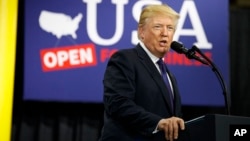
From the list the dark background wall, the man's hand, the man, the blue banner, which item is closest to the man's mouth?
the man

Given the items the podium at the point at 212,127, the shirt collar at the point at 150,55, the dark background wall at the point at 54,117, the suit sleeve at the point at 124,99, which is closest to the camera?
the podium at the point at 212,127

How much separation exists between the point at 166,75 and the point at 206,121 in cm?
48

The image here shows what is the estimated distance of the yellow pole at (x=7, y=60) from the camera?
105 inches

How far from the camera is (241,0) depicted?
326cm

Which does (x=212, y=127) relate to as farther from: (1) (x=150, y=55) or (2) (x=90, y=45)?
(2) (x=90, y=45)

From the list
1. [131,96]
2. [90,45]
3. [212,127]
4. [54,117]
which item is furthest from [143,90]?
[54,117]

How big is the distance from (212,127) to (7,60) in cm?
181

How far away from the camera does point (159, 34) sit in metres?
1.61

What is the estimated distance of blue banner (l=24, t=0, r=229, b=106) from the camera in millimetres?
2773

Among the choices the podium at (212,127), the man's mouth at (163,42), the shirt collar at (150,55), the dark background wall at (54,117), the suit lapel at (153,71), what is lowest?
the dark background wall at (54,117)

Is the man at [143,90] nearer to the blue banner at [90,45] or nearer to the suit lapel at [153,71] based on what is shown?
the suit lapel at [153,71]

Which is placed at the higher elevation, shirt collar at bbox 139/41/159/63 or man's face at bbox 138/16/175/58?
man's face at bbox 138/16/175/58

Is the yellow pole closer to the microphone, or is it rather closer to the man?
the man

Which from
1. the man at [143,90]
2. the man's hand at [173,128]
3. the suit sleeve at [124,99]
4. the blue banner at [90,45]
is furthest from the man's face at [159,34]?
the blue banner at [90,45]
